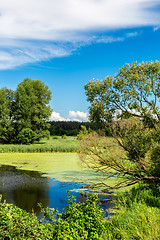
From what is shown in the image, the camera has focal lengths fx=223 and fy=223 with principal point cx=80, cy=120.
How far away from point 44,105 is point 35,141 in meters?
5.64

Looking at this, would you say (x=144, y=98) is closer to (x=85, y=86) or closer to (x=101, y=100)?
(x=101, y=100)

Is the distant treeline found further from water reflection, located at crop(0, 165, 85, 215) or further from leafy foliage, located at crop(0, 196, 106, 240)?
leafy foliage, located at crop(0, 196, 106, 240)

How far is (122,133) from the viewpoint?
8703mm

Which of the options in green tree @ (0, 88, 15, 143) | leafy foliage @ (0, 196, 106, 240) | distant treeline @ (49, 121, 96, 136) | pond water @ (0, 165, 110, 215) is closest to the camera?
leafy foliage @ (0, 196, 106, 240)

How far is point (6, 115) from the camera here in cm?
3209

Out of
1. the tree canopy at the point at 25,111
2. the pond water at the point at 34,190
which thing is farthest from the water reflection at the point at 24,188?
the tree canopy at the point at 25,111

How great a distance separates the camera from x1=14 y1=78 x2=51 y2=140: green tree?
105ft

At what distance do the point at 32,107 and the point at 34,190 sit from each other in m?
23.8

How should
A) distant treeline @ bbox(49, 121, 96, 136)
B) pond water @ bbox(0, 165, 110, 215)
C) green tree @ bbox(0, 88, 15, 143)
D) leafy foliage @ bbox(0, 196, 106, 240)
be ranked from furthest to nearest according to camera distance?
distant treeline @ bbox(49, 121, 96, 136), green tree @ bbox(0, 88, 15, 143), pond water @ bbox(0, 165, 110, 215), leafy foliage @ bbox(0, 196, 106, 240)

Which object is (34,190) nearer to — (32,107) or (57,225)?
(57,225)

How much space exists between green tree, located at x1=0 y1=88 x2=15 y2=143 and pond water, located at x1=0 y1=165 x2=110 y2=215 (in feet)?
63.3

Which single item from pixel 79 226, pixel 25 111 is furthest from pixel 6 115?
pixel 79 226

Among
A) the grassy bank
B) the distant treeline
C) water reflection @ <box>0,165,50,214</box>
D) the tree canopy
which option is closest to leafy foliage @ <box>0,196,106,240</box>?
the grassy bank

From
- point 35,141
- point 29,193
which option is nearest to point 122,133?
point 29,193
